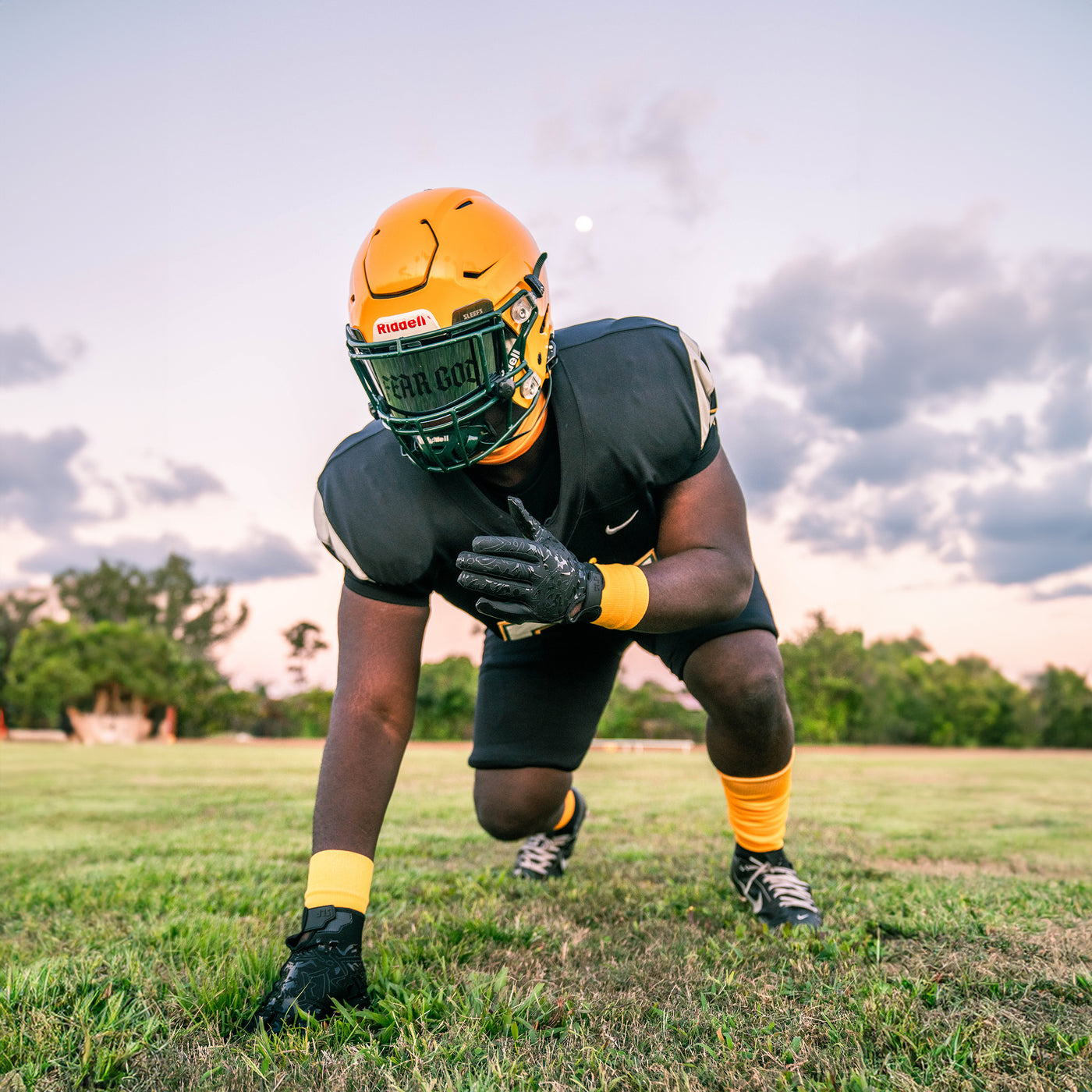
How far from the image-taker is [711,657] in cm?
274

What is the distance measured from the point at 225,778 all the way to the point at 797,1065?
1128 cm

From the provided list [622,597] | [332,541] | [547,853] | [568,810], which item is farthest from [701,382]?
[547,853]

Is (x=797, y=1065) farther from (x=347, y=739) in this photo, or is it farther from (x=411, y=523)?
(x=411, y=523)

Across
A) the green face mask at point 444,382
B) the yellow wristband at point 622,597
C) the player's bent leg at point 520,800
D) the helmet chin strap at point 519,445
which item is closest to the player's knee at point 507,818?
the player's bent leg at point 520,800

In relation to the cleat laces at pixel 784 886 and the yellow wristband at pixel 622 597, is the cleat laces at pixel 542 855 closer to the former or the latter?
the cleat laces at pixel 784 886

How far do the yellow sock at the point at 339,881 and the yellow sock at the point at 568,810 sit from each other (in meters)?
1.44

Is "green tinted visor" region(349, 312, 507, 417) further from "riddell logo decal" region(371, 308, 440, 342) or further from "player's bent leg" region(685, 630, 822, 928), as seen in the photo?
"player's bent leg" region(685, 630, 822, 928)

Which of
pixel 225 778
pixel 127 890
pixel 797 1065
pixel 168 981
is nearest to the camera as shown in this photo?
pixel 797 1065

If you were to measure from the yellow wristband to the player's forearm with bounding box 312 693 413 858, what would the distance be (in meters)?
0.68

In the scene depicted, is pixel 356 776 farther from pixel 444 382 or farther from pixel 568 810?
pixel 568 810

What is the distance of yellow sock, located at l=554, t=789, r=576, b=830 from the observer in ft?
11.8

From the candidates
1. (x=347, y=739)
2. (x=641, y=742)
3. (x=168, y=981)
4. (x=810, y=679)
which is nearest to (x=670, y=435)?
(x=347, y=739)

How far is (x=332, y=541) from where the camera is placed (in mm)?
2473

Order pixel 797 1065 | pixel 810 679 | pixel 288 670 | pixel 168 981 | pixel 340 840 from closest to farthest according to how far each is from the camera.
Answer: pixel 797 1065 < pixel 168 981 < pixel 340 840 < pixel 810 679 < pixel 288 670
